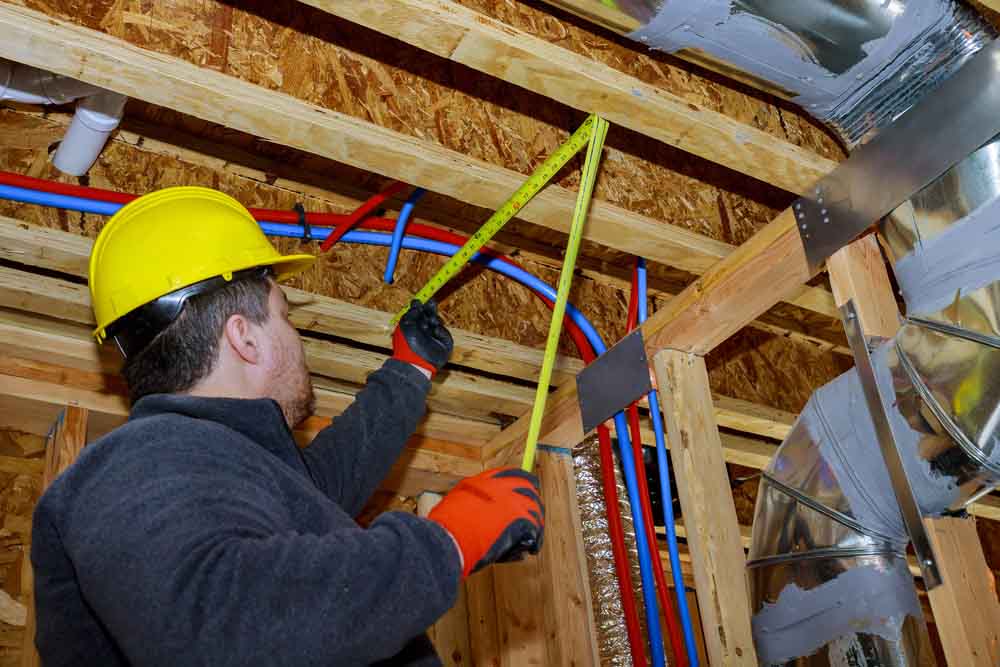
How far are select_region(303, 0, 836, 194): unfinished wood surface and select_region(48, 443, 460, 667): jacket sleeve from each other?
841 mm

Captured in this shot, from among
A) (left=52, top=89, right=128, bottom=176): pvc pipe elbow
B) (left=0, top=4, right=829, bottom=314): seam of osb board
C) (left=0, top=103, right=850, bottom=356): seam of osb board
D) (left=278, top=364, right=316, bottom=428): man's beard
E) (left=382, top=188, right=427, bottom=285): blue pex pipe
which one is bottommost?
(left=278, top=364, right=316, bottom=428): man's beard

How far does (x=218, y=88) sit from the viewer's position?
1.80 metres

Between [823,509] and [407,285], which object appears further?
[407,285]

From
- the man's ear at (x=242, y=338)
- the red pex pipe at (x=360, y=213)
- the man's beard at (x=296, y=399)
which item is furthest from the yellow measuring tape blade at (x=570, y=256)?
the red pex pipe at (x=360, y=213)

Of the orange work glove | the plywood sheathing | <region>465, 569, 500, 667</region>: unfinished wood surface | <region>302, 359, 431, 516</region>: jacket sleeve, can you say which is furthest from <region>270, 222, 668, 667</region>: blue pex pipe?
the orange work glove

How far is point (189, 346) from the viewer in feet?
5.29

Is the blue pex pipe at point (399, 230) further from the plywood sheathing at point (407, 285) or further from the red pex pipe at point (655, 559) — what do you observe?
the red pex pipe at point (655, 559)

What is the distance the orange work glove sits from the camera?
1.30m

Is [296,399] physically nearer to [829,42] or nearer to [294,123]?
[294,123]

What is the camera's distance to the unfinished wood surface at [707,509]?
1.96 meters

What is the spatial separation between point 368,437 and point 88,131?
91 centimetres

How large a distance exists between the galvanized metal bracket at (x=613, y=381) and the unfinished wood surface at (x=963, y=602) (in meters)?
0.82

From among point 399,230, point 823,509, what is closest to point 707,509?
point 823,509

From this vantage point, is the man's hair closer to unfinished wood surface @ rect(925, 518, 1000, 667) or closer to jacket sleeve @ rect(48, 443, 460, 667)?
jacket sleeve @ rect(48, 443, 460, 667)
